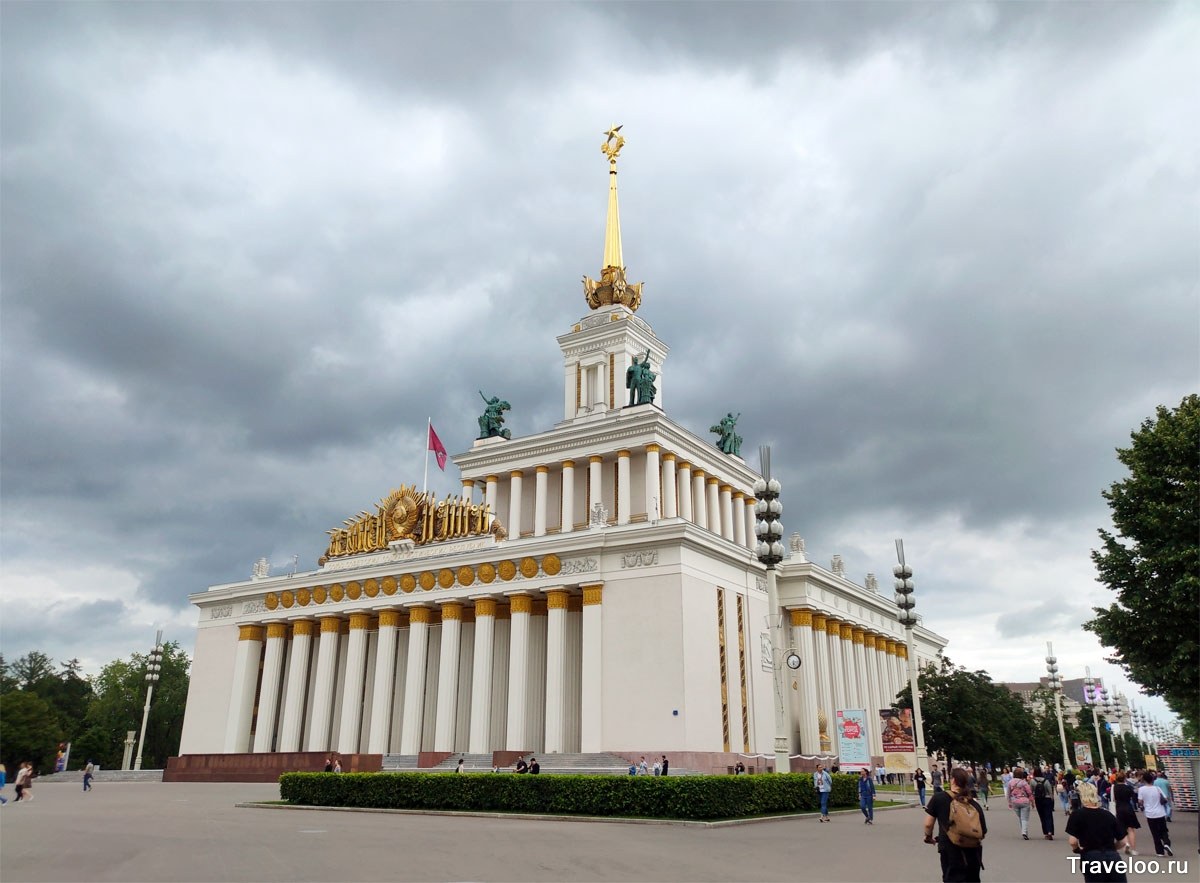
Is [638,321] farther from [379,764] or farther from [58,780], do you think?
[58,780]

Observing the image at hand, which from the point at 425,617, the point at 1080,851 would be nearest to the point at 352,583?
the point at 425,617

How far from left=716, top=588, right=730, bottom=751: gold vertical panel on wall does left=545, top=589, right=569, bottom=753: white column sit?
659 centimetres

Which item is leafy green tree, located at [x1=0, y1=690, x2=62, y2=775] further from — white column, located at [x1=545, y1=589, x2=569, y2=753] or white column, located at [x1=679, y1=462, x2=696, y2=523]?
white column, located at [x1=679, y1=462, x2=696, y2=523]

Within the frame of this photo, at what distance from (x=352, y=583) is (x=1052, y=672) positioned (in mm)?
40255

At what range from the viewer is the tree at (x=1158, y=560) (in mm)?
19406

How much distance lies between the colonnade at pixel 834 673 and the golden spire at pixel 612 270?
2176cm

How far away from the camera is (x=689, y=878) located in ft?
41.4

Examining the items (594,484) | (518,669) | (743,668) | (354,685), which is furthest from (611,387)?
(354,685)

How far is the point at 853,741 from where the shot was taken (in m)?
27.9

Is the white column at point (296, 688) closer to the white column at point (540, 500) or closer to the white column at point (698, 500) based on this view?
the white column at point (540, 500)

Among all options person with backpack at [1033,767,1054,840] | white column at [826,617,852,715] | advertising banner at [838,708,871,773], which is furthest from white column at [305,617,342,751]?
person with backpack at [1033,767,1054,840]

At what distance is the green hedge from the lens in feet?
70.3

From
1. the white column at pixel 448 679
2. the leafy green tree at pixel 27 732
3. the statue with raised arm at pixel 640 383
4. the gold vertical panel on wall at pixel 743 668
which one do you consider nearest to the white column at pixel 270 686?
the white column at pixel 448 679

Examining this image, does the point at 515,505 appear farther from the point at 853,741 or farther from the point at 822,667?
the point at 853,741
